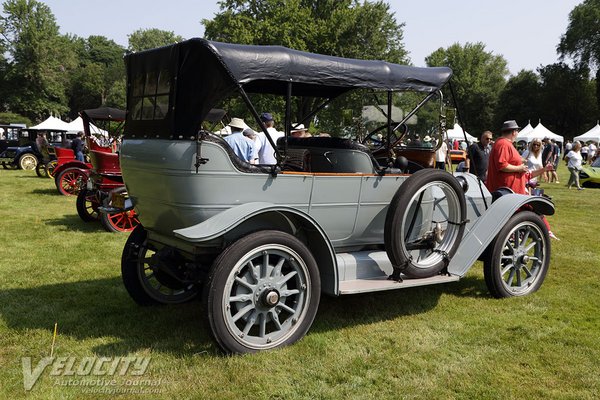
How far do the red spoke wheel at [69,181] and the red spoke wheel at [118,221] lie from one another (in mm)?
4494

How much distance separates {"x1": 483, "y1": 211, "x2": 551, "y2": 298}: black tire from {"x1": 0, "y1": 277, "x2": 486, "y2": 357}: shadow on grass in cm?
39

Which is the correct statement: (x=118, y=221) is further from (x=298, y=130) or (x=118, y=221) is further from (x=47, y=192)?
(x=47, y=192)

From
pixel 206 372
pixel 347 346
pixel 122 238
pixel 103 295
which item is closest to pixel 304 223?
pixel 347 346

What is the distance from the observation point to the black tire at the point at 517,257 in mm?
4680

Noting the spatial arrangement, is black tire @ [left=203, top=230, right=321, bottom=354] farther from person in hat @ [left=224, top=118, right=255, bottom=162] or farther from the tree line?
the tree line

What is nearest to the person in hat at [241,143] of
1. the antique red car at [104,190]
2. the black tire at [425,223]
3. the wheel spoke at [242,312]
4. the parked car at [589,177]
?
the antique red car at [104,190]

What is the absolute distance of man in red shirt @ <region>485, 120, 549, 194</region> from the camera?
5.98 meters

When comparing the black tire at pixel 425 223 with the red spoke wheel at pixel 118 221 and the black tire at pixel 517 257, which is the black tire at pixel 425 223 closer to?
the black tire at pixel 517 257

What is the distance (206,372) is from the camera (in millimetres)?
3213

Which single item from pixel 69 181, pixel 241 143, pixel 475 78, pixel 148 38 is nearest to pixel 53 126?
pixel 69 181

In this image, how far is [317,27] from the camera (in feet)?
103

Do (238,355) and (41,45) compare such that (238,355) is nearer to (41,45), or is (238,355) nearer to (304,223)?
(304,223)

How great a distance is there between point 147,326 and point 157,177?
130 centimetres

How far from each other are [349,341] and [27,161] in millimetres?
20200
